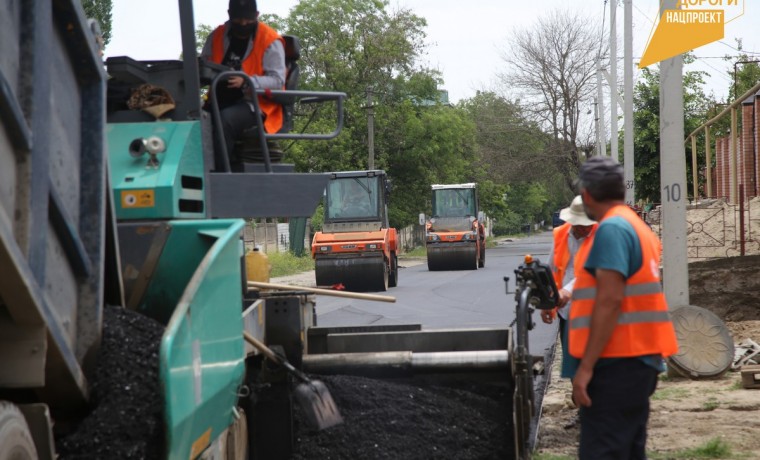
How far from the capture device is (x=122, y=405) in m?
3.47

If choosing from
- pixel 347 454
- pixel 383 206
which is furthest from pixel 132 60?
pixel 383 206

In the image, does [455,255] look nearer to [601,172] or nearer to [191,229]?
[601,172]

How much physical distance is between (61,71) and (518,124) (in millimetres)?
52964

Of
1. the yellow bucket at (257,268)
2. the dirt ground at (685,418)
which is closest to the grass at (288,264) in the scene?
the dirt ground at (685,418)

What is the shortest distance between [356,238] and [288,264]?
441 inches

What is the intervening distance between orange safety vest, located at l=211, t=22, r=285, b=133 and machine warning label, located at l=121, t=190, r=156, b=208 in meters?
1.52

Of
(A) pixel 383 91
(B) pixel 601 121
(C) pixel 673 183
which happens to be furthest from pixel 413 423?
(A) pixel 383 91

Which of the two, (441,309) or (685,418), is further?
(441,309)

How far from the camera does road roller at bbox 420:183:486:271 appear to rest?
3359cm

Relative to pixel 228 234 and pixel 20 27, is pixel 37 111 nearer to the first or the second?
pixel 20 27

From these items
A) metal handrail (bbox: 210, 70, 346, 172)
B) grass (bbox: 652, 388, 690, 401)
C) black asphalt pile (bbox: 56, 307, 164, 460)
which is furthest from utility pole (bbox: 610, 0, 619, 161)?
black asphalt pile (bbox: 56, 307, 164, 460)

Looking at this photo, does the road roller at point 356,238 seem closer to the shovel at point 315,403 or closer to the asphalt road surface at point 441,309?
the asphalt road surface at point 441,309

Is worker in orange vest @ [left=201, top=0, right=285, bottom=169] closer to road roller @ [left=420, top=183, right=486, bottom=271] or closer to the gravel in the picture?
the gravel

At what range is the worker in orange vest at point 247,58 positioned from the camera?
19.5ft
